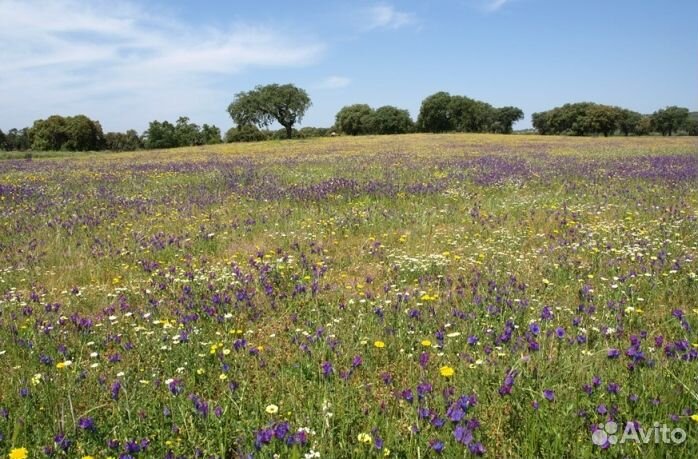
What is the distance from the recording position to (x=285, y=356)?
3.98 meters

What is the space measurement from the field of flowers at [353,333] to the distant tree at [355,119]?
105m

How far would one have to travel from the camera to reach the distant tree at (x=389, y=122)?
109m

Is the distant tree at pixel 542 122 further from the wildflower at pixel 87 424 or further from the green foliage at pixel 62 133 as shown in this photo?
the wildflower at pixel 87 424

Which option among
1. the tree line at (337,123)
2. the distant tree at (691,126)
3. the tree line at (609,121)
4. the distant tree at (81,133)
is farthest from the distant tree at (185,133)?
the distant tree at (691,126)

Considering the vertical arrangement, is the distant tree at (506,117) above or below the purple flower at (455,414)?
above

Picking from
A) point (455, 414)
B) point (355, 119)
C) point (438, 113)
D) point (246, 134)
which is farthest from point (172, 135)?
point (455, 414)

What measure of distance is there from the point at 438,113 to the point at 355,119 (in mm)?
20541

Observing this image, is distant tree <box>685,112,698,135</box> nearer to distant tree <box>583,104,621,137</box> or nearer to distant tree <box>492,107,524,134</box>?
distant tree <box>583,104,621,137</box>

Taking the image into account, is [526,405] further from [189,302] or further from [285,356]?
[189,302]

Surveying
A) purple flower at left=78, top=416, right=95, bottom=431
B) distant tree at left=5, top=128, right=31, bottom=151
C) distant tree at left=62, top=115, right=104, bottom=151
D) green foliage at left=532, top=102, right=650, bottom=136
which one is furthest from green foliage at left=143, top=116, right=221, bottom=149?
purple flower at left=78, top=416, right=95, bottom=431

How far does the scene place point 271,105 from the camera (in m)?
90.0

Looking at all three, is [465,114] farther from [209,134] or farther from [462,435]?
[462,435]


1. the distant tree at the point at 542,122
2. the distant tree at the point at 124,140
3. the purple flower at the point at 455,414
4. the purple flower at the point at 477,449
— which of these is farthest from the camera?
the distant tree at the point at 124,140

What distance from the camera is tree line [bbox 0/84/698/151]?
9200cm
